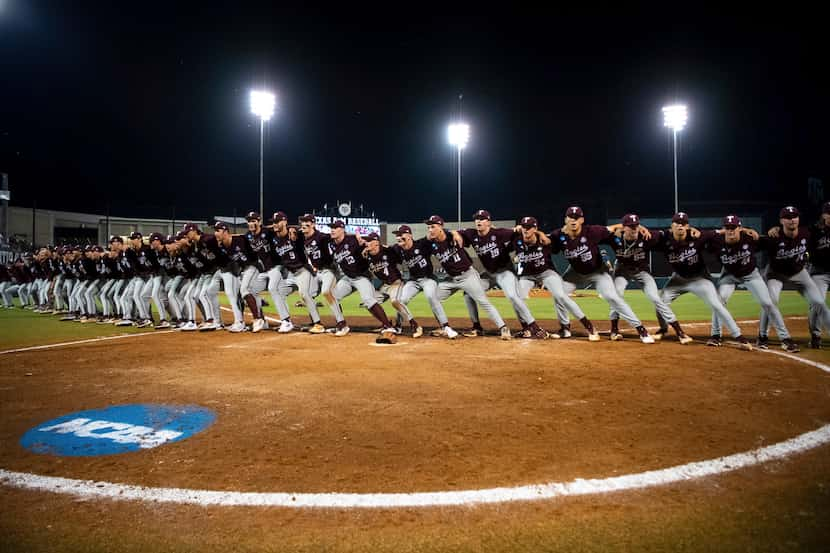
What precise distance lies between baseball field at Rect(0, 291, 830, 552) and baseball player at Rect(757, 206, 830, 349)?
66.6 inches

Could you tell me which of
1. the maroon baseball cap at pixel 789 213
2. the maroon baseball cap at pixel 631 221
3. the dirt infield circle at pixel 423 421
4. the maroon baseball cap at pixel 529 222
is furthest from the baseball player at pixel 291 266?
the maroon baseball cap at pixel 789 213

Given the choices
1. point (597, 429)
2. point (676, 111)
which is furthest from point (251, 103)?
point (597, 429)

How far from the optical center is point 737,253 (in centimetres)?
803

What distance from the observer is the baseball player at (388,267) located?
9820 millimetres

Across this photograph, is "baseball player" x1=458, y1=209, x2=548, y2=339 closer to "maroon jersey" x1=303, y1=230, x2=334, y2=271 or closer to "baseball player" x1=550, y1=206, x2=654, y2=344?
"baseball player" x1=550, y1=206, x2=654, y2=344

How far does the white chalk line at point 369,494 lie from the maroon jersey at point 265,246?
770 cm

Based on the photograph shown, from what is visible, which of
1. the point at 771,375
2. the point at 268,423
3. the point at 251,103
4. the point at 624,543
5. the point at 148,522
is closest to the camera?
the point at 624,543

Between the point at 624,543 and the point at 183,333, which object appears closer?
the point at 624,543

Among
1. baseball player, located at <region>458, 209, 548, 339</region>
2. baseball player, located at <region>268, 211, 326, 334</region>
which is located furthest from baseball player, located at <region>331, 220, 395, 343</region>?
baseball player, located at <region>458, 209, 548, 339</region>

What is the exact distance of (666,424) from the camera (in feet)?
12.7

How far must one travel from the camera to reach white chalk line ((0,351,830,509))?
8.49 ft

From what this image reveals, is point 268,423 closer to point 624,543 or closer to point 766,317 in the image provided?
point 624,543

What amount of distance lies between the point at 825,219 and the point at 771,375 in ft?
12.6

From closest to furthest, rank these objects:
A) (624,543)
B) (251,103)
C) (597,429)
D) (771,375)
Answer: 1. (624,543)
2. (597,429)
3. (771,375)
4. (251,103)
